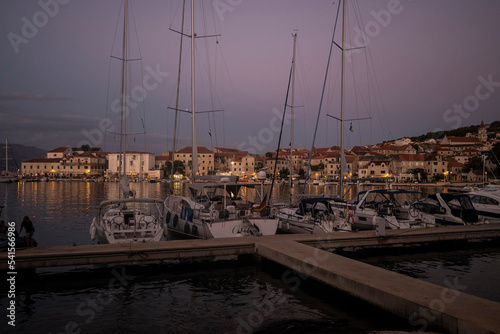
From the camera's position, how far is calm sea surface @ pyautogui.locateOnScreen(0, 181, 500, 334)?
10.3m

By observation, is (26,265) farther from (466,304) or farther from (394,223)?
(394,223)

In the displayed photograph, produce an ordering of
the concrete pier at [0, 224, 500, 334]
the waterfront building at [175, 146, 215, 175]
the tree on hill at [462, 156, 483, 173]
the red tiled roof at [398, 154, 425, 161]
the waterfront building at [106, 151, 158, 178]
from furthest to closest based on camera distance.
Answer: the waterfront building at [106, 151, 158, 178] → the waterfront building at [175, 146, 215, 175] → the red tiled roof at [398, 154, 425, 161] → the tree on hill at [462, 156, 483, 173] → the concrete pier at [0, 224, 500, 334]

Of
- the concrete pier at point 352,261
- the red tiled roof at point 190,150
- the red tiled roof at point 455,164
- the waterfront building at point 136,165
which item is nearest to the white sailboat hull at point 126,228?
the concrete pier at point 352,261

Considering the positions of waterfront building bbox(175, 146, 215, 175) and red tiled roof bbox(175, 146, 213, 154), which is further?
red tiled roof bbox(175, 146, 213, 154)

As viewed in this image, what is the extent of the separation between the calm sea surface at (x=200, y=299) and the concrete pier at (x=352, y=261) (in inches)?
23.8

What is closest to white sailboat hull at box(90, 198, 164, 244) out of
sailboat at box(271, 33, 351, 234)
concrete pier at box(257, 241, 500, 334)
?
concrete pier at box(257, 241, 500, 334)

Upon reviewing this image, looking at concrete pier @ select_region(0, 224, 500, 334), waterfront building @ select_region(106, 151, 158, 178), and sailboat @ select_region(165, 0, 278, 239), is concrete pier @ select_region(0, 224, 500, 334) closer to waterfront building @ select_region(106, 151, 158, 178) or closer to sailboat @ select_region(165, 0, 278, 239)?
sailboat @ select_region(165, 0, 278, 239)

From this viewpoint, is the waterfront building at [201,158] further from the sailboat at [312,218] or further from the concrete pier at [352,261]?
the concrete pier at [352,261]

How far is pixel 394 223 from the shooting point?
21.1 metres

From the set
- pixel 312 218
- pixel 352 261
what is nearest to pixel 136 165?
pixel 312 218

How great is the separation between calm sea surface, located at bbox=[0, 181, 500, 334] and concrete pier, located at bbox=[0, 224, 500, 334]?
605 millimetres

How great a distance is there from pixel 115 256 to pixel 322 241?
8665 millimetres

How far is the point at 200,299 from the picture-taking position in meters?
12.5

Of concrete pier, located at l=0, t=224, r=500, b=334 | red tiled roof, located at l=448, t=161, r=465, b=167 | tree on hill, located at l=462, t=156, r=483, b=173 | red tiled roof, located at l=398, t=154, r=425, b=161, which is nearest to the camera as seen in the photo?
concrete pier, located at l=0, t=224, r=500, b=334
